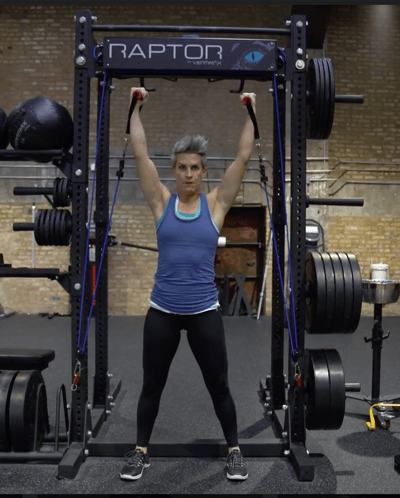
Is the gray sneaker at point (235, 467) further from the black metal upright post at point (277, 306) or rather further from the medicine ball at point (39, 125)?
the medicine ball at point (39, 125)

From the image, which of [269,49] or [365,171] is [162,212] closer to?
[269,49]

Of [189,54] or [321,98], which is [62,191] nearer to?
[189,54]

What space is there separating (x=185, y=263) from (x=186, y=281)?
81mm

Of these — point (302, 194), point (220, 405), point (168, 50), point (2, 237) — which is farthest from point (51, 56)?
point (220, 405)

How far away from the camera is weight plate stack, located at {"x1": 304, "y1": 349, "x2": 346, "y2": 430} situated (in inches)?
91.1

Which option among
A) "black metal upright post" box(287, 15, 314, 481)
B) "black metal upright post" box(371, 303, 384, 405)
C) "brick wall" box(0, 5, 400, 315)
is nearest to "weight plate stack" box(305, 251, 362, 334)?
"black metal upright post" box(287, 15, 314, 481)

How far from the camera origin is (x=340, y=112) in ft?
22.4

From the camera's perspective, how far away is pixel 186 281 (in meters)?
2.20

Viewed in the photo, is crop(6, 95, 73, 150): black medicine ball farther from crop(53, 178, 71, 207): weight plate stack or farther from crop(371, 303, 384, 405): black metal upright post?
crop(371, 303, 384, 405): black metal upright post

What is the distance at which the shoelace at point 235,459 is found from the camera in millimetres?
2275

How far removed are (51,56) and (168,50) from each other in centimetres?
509

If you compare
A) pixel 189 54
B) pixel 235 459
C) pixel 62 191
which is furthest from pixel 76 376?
pixel 189 54

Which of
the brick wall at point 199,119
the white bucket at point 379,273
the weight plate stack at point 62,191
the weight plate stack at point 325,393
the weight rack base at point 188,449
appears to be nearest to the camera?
the weight plate stack at point 325,393

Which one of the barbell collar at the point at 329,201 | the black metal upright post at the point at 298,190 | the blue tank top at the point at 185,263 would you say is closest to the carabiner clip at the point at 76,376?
the blue tank top at the point at 185,263
